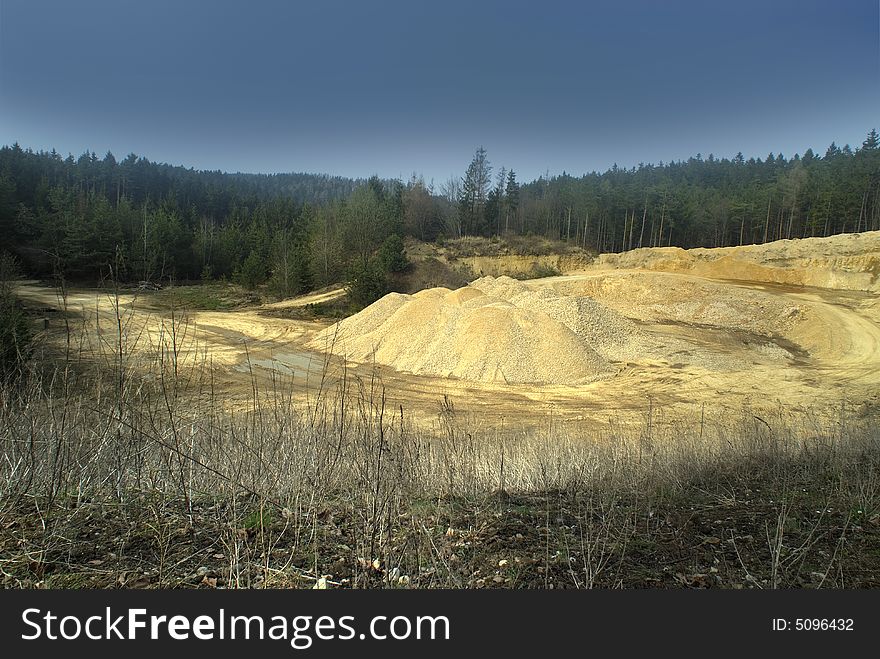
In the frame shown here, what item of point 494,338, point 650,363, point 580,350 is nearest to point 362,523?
point 494,338

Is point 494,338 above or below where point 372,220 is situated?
below

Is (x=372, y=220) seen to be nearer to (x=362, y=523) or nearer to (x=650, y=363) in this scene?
(x=650, y=363)

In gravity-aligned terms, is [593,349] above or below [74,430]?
below

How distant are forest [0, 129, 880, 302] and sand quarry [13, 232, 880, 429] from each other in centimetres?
1085

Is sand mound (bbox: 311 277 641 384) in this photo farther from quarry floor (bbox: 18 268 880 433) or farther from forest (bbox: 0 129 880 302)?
forest (bbox: 0 129 880 302)

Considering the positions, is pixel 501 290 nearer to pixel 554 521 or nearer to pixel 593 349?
pixel 593 349

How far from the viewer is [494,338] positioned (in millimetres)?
18859

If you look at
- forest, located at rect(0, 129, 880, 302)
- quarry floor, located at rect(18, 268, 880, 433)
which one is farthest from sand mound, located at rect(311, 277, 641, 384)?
forest, located at rect(0, 129, 880, 302)

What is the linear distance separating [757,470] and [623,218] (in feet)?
220

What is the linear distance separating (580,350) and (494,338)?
131 inches

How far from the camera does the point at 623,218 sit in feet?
220

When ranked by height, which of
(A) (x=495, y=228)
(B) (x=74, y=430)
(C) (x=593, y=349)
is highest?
(A) (x=495, y=228)

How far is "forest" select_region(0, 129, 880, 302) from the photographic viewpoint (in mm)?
40875

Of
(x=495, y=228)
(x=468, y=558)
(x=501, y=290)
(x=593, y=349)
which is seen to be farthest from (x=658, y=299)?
(x=495, y=228)
